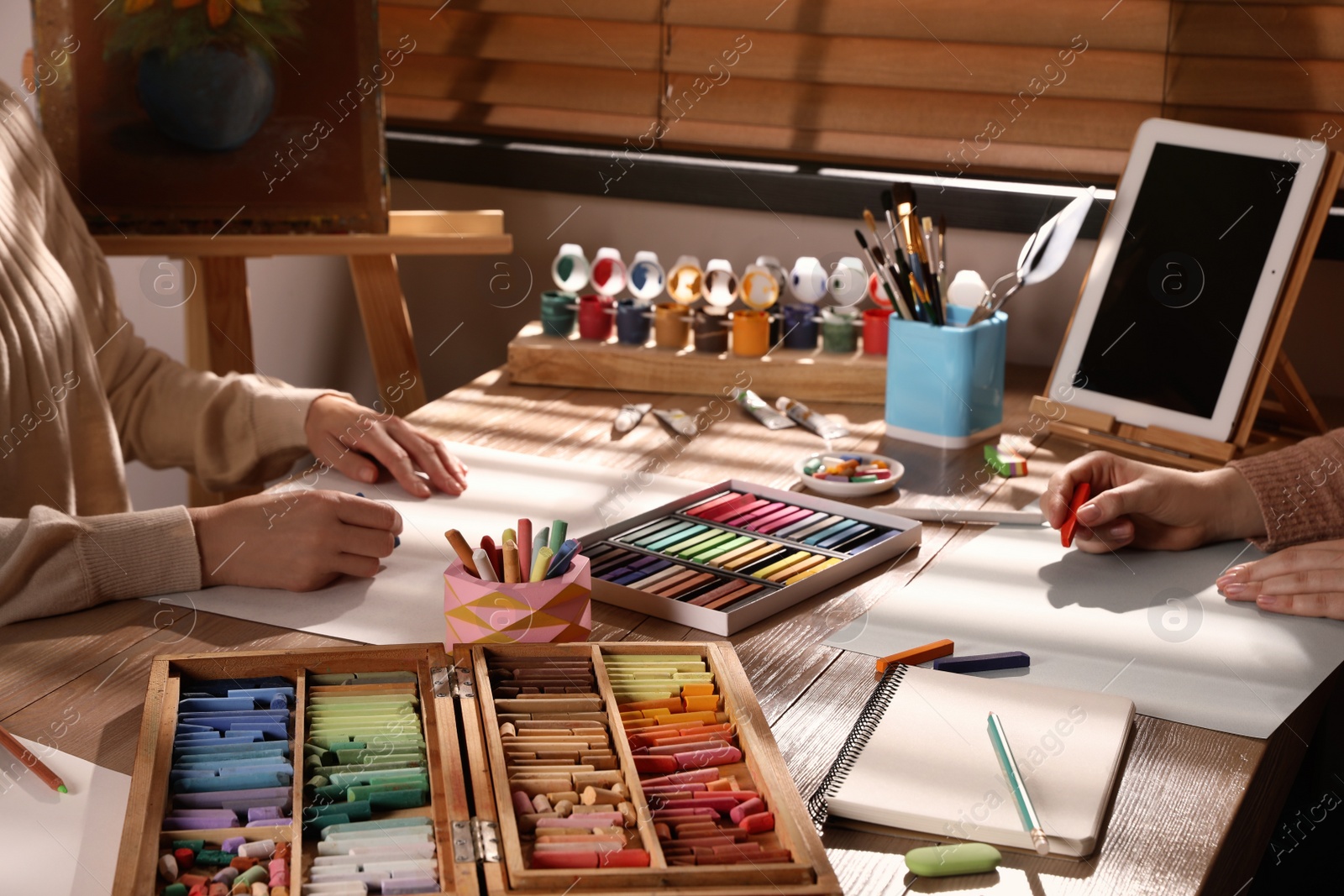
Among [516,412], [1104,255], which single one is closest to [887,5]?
[1104,255]

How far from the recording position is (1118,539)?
123 cm

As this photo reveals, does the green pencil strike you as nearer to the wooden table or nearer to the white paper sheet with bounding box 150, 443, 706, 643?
the wooden table

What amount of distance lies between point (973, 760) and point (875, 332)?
3.21 ft

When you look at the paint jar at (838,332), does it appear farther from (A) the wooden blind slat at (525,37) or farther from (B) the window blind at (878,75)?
(A) the wooden blind slat at (525,37)

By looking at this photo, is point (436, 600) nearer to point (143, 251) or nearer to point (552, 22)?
point (143, 251)

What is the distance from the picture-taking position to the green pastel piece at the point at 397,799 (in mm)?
777

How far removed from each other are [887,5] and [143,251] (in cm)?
115

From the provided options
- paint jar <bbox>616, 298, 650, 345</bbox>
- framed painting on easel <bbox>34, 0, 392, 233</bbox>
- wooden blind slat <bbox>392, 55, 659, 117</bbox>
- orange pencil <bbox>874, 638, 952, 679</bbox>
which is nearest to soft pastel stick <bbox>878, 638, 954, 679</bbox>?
orange pencil <bbox>874, 638, 952, 679</bbox>

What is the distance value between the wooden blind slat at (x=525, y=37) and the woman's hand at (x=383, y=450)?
932 mm

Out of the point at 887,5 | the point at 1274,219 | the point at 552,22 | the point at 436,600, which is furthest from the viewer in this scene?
the point at 552,22

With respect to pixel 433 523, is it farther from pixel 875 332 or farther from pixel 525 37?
pixel 525 37

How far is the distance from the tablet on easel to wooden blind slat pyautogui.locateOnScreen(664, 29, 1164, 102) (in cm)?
26

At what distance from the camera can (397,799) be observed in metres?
0.78

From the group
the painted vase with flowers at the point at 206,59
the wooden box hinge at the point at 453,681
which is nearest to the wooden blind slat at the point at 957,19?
the painted vase with flowers at the point at 206,59
